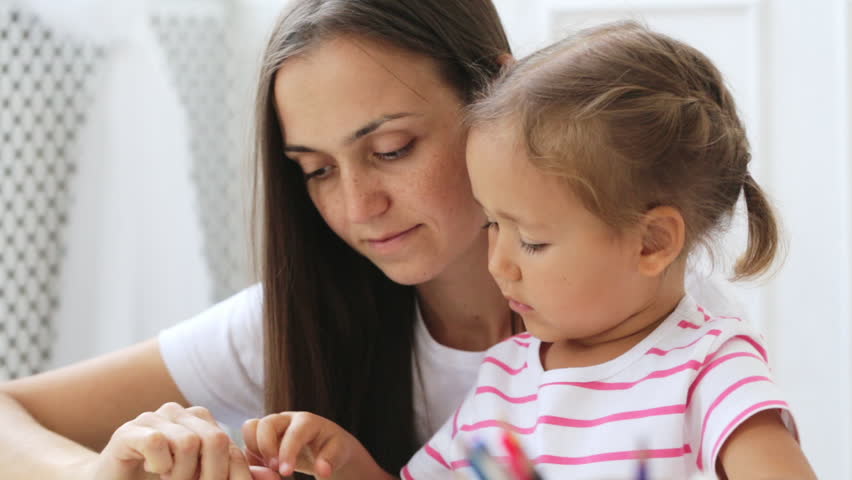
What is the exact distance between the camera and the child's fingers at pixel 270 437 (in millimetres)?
872

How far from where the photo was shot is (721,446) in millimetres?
738

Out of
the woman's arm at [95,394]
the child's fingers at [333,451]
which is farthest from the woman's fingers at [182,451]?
the woman's arm at [95,394]

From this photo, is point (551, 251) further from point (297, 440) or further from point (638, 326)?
point (297, 440)

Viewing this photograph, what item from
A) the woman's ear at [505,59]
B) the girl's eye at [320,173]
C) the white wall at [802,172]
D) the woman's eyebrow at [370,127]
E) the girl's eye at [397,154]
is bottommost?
the white wall at [802,172]

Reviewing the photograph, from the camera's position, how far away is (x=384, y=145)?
39.4 inches

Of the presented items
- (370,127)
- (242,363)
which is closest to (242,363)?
(242,363)

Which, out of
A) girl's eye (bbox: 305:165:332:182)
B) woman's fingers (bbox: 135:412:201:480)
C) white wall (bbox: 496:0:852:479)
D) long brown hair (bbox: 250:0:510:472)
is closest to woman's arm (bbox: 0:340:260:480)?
woman's fingers (bbox: 135:412:201:480)

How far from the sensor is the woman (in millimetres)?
988

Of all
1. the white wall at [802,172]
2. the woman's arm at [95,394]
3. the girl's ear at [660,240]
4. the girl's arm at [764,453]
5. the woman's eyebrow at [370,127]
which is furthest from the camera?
the white wall at [802,172]

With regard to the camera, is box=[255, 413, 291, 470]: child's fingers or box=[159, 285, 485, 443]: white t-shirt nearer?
box=[255, 413, 291, 470]: child's fingers

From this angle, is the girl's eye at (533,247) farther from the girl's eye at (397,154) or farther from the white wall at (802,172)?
the white wall at (802,172)

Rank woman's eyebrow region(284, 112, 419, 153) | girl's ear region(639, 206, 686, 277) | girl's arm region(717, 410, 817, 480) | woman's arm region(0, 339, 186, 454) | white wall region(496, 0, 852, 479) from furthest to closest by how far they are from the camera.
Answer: white wall region(496, 0, 852, 479) < woman's arm region(0, 339, 186, 454) < woman's eyebrow region(284, 112, 419, 153) < girl's ear region(639, 206, 686, 277) < girl's arm region(717, 410, 817, 480)

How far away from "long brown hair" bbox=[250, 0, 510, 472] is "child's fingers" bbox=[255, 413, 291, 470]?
0.23 meters

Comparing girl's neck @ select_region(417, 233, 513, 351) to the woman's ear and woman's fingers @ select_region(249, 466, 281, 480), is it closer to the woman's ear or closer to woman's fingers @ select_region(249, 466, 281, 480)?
the woman's ear
